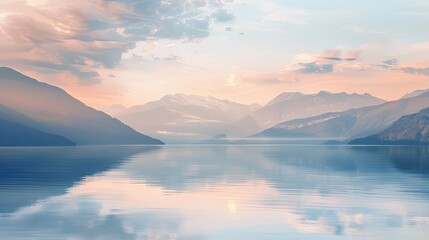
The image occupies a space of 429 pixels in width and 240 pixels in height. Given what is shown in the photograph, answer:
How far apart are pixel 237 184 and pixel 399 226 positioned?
49.7 metres

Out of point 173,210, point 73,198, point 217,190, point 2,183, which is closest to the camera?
point 173,210

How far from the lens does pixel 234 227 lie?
188ft

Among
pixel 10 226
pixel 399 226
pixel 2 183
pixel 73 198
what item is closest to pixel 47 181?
pixel 2 183

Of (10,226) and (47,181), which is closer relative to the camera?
(10,226)

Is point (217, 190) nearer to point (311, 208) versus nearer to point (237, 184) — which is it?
point (237, 184)

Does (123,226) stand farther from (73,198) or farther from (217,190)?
(217,190)

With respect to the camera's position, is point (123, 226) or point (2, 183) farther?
point (2, 183)

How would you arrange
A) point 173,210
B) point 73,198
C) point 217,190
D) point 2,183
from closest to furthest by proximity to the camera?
point 173,210
point 73,198
point 217,190
point 2,183

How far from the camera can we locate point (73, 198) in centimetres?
8106

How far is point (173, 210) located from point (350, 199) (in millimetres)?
26837

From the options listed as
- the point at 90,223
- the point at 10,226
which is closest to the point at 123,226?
the point at 90,223

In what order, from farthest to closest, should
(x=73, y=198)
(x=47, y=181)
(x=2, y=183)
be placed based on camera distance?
1. (x=47, y=181)
2. (x=2, y=183)
3. (x=73, y=198)

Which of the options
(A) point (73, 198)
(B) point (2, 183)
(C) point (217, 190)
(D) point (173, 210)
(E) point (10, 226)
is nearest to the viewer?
(E) point (10, 226)

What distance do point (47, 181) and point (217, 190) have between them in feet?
117
